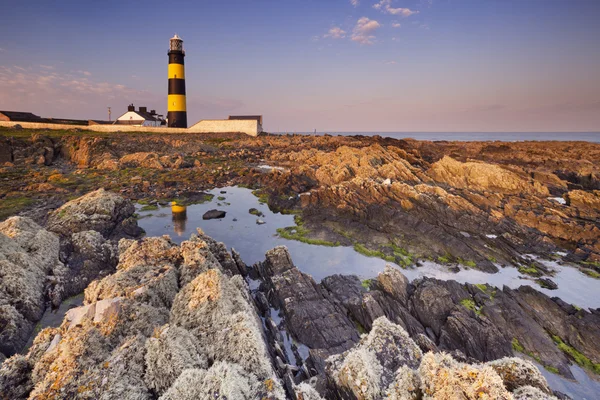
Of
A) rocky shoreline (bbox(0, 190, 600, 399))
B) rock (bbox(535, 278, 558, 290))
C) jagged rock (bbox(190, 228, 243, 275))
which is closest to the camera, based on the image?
rocky shoreline (bbox(0, 190, 600, 399))

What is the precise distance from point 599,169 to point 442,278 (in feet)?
131

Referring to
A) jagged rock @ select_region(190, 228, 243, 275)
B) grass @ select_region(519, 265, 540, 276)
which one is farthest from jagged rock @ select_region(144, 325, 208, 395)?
grass @ select_region(519, 265, 540, 276)

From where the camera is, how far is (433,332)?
34.7ft

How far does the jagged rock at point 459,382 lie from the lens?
4.20 metres

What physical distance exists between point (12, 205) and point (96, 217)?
31.8ft

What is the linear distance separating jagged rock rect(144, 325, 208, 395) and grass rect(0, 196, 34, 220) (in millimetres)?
21142

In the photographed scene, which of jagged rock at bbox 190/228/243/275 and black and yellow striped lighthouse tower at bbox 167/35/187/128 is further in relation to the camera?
black and yellow striped lighthouse tower at bbox 167/35/187/128

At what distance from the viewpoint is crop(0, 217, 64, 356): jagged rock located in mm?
8523

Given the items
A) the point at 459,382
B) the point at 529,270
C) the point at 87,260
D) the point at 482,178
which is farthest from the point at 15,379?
the point at 482,178

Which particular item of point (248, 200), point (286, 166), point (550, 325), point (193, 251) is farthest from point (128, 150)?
point (550, 325)

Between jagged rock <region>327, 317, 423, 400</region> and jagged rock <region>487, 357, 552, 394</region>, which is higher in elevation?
jagged rock <region>487, 357, 552, 394</region>

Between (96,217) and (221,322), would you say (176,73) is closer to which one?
(96,217)

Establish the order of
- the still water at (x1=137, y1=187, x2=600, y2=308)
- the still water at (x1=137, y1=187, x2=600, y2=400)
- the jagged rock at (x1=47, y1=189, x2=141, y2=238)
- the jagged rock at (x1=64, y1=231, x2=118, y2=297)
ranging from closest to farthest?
the jagged rock at (x1=64, y1=231, x2=118, y2=297), the still water at (x1=137, y1=187, x2=600, y2=400), the still water at (x1=137, y1=187, x2=600, y2=308), the jagged rock at (x1=47, y1=189, x2=141, y2=238)

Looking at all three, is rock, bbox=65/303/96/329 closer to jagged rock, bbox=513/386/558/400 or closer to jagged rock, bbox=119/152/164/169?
jagged rock, bbox=513/386/558/400
